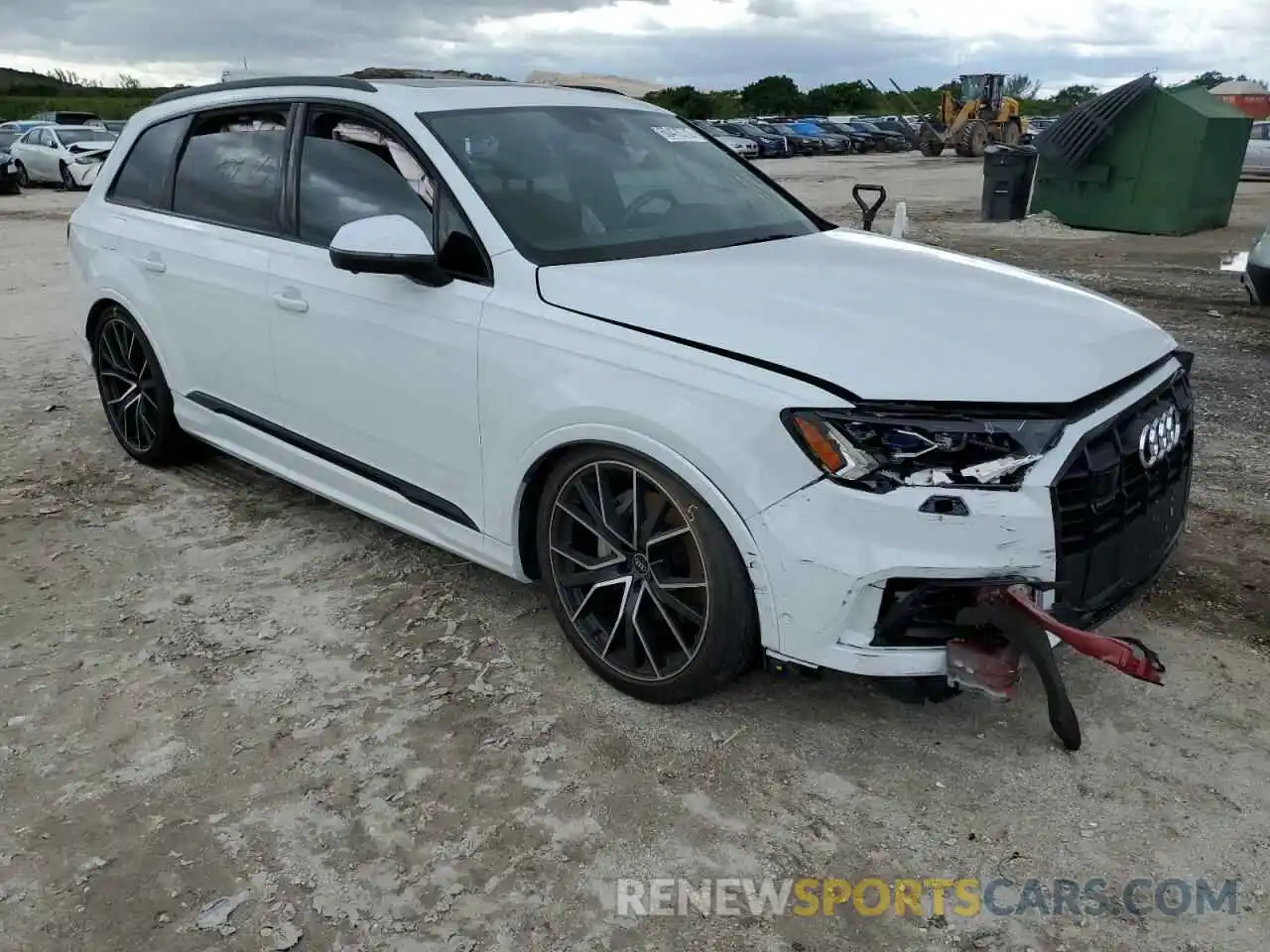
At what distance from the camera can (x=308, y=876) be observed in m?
2.47

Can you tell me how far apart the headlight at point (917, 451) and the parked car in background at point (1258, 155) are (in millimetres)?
23014

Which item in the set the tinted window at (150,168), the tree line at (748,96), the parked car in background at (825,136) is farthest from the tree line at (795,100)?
the tinted window at (150,168)

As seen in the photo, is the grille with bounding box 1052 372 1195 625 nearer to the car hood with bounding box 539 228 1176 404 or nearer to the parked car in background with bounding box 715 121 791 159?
the car hood with bounding box 539 228 1176 404

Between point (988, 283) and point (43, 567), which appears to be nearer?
point (988, 283)

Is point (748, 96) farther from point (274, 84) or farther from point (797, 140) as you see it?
point (274, 84)

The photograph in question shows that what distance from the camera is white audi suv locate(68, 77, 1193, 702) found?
251 cm

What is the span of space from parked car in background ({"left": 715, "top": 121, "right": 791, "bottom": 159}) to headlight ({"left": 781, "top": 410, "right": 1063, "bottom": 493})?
37.8m

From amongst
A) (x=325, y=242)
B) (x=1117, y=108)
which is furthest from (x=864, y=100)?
(x=325, y=242)

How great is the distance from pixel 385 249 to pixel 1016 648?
2.06 meters

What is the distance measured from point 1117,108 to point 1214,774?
12958 millimetres

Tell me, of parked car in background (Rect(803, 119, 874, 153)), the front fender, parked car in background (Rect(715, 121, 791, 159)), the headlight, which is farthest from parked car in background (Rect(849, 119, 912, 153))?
the headlight

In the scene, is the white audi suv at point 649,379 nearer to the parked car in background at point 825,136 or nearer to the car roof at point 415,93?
the car roof at point 415,93

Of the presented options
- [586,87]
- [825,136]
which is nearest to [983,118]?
[825,136]

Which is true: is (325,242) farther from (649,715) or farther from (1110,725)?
(1110,725)
